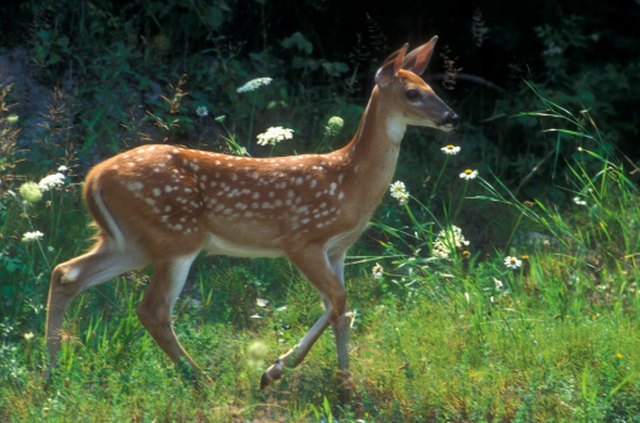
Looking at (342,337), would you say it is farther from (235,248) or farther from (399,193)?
(399,193)

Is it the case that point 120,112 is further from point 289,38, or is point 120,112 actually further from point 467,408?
point 467,408

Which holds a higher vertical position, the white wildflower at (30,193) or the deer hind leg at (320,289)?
the white wildflower at (30,193)

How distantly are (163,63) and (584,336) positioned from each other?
178 inches

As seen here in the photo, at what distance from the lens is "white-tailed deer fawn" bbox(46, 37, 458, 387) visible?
6.61 meters

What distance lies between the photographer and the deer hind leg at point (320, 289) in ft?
21.6

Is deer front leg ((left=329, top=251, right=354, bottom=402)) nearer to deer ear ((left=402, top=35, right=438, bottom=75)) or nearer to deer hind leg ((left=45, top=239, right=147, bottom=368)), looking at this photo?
deer hind leg ((left=45, top=239, right=147, bottom=368))

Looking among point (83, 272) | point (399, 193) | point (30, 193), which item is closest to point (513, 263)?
point (399, 193)

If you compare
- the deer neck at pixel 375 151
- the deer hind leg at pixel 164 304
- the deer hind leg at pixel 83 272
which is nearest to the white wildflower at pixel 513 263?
the deer neck at pixel 375 151

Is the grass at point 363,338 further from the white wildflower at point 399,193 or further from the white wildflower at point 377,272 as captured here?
the white wildflower at point 399,193

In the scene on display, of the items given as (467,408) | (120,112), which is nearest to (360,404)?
(467,408)

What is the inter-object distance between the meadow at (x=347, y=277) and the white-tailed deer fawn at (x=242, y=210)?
0.24 metres

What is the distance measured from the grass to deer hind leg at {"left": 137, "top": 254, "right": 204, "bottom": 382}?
4.7 inches

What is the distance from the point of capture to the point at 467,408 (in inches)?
237

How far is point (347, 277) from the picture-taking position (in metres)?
8.01
